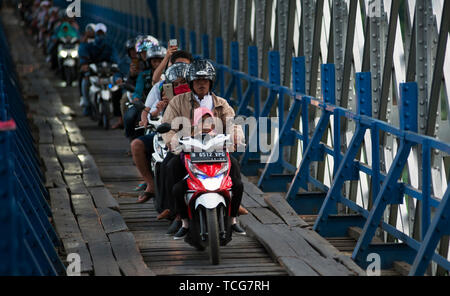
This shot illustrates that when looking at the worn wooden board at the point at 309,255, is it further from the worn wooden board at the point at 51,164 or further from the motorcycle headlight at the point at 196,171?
the worn wooden board at the point at 51,164

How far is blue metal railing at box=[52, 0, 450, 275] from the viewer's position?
26.0 feet

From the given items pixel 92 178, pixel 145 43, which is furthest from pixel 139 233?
pixel 145 43

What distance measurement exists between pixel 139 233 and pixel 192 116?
148 centimetres

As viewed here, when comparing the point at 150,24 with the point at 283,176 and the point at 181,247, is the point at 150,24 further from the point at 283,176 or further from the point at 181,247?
the point at 181,247

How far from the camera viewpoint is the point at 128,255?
842cm

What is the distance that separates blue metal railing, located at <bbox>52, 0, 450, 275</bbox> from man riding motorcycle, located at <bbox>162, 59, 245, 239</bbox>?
1151 millimetres

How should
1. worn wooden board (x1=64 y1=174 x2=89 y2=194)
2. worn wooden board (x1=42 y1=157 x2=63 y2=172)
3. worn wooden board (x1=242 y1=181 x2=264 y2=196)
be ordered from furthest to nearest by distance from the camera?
worn wooden board (x1=42 y1=157 x2=63 y2=172), worn wooden board (x1=64 y1=174 x2=89 y2=194), worn wooden board (x1=242 y1=181 x2=264 y2=196)

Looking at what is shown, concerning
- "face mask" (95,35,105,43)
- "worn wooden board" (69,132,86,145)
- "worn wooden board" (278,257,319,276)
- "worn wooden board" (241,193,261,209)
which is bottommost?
"worn wooden board" (69,132,86,145)

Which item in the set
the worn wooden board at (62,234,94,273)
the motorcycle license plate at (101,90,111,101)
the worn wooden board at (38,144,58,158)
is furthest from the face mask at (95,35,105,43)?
the worn wooden board at (62,234,94,273)

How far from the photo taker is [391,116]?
1036cm

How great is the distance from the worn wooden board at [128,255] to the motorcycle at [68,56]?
1634 centimetres

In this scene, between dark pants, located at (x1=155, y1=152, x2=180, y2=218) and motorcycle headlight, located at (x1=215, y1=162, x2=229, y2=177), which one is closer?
motorcycle headlight, located at (x1=215, y1=162, x2=229, y2=177)

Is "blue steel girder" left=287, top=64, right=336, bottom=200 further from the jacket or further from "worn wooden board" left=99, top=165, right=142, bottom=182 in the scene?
"worn wooden board" left=99, top=165, right=142, bottom=182
